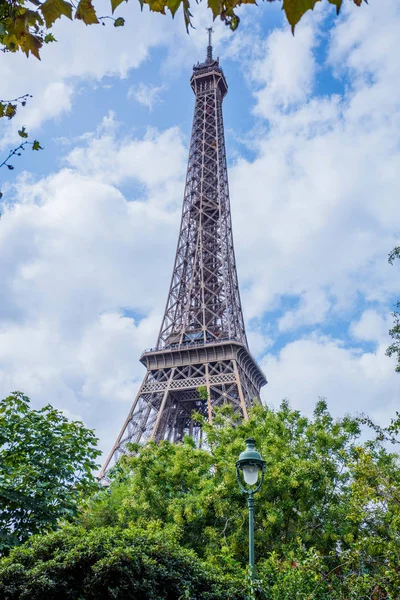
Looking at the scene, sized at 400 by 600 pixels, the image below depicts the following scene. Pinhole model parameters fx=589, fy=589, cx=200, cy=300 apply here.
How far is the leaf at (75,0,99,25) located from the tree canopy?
7668mm

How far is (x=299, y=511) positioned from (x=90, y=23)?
688 inches

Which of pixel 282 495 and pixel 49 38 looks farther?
pixel 282 495

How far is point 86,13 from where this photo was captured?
4.02 m

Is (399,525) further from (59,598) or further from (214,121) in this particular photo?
(214,121)

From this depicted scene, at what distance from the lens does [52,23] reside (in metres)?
3.62

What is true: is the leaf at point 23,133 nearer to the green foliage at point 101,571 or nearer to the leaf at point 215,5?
the leaf at point 215,5

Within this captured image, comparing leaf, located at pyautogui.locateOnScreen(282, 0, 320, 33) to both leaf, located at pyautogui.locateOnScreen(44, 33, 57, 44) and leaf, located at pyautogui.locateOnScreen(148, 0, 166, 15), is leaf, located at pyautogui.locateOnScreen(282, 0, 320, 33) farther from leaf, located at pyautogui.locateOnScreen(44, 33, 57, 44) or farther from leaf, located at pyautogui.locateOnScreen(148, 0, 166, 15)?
leaf, located at pyautogui.locateOnScreen(44, 33, 57, 44)

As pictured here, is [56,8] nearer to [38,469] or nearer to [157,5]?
[157,5]

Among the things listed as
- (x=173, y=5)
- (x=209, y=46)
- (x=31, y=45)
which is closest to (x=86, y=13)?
(x=31, y=45)

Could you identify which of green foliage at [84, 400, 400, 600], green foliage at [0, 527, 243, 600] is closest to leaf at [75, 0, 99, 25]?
green foliage at [0, 527, 243, 600]

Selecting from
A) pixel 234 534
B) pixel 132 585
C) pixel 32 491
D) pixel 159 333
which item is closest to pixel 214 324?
pixel 159 333

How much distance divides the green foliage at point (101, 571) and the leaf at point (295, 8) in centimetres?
831

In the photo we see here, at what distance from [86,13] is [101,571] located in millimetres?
7873

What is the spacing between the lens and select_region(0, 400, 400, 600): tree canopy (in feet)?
30.8
